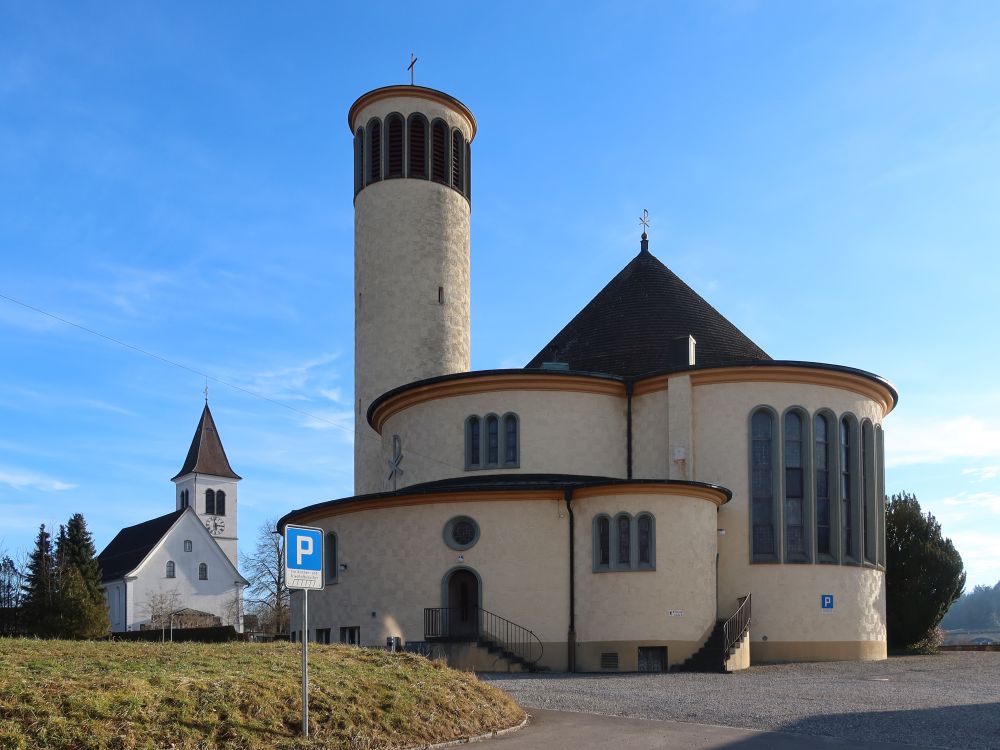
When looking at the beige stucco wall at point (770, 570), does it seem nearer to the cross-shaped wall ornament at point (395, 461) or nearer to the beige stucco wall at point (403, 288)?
the cross-shaped wall ornament at point (395, 461)

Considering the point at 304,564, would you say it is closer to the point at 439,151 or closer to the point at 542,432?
the point at 542,432

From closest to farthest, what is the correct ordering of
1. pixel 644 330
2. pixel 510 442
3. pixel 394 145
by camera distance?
pixel 510 442 < pixel 644 330 < pixel 394 145

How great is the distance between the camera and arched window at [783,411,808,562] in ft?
104

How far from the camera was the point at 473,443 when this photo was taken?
111ft

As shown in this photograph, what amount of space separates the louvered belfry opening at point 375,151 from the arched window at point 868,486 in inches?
806

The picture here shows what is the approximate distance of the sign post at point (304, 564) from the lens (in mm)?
12227

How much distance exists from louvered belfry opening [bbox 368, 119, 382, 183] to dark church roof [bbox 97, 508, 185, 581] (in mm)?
49852

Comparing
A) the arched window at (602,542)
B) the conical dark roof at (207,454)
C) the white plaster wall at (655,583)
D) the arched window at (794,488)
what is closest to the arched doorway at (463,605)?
the white plaster wall at (655,583)

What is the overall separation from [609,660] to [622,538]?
9.92ft

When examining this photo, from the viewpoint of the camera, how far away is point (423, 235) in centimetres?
4241

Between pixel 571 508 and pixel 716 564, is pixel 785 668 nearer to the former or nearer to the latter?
pixel 716 564

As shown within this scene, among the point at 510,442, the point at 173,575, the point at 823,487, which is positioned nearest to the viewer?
the point at 823,487

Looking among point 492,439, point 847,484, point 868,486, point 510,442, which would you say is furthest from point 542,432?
point 868,486

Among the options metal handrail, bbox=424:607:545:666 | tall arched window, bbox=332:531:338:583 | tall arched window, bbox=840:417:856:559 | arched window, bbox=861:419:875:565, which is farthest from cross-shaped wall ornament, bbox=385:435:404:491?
arched window, bbox=861:419:875:565
